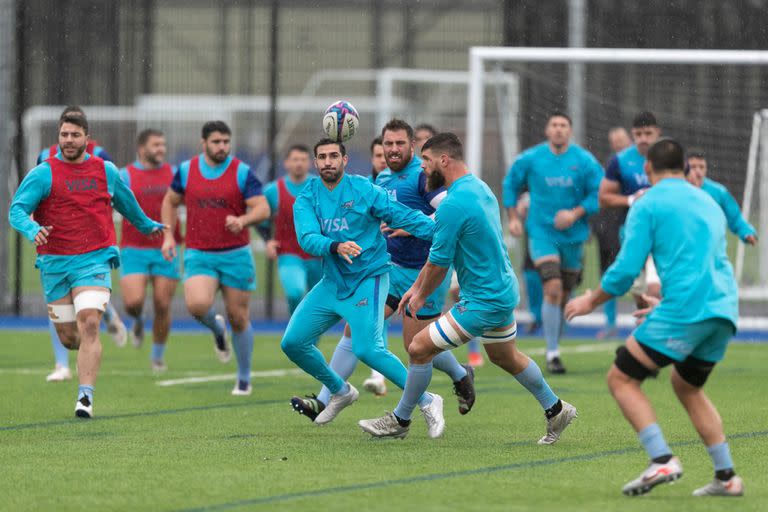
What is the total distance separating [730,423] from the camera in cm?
1040

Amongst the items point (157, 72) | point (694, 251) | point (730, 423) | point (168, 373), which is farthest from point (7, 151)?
point (694, 251)

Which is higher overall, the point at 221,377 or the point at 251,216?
the point at 251,216

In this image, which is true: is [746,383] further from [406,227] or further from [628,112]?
[628,112]

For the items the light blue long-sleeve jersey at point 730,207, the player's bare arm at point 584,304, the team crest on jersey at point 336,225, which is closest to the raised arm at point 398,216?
the team crest on jersey at point 336,225

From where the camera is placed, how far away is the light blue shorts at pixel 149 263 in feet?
46.6

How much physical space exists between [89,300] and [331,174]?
218 cm

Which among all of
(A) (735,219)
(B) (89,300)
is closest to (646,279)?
(A) (735,219)

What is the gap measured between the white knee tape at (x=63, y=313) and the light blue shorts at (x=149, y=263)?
10.4 ft

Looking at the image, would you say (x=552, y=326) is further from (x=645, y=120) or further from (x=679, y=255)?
(x=679, y=255)

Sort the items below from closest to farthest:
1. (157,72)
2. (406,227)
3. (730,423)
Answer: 1. (406,227)
2. (730,423)
3. (157,72)

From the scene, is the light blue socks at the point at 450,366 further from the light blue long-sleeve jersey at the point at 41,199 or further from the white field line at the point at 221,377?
the white field line at the point at 221,377

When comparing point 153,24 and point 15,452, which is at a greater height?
point 153,24

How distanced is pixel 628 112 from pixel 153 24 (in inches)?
357

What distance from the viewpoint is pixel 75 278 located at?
428 inches
